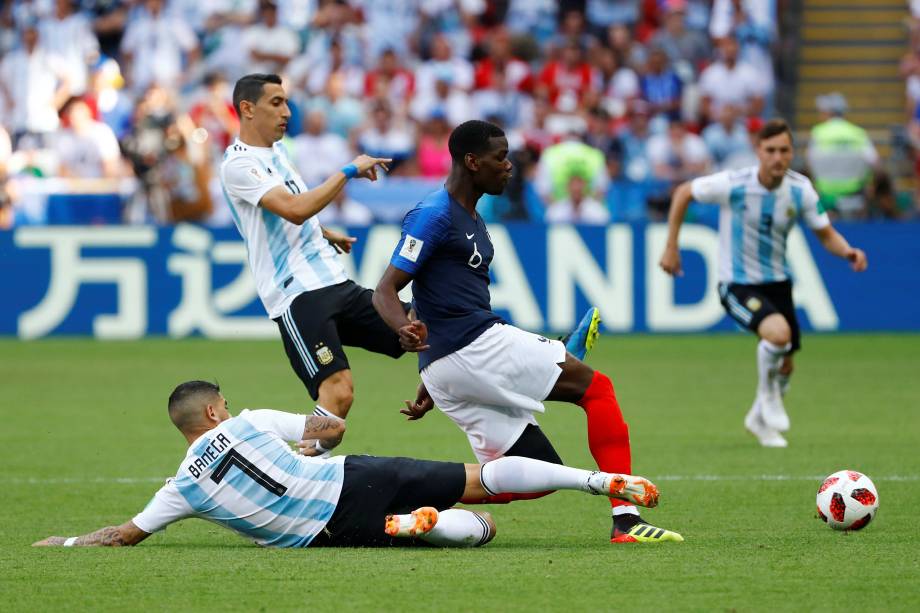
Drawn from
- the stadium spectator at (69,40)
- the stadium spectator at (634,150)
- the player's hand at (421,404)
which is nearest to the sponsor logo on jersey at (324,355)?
the player's hand at (421,404)

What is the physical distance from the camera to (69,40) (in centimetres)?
2405

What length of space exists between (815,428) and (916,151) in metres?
10.5

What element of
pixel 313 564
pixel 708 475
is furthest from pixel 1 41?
pixel 313 564

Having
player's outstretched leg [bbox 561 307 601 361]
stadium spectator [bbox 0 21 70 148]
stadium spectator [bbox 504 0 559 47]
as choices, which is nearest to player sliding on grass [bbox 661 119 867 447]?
player's outstretched leg [bbox 561 307 601 361]

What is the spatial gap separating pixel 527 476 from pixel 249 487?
121 centimetres

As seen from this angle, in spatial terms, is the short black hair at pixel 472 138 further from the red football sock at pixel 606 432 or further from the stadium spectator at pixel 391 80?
the stadium spectator at pixel 391 80

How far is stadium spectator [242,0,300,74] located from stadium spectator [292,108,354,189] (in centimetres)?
248

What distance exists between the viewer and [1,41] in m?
24.8

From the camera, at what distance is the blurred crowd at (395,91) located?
20.7 m

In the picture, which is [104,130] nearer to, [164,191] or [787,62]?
[164,191]

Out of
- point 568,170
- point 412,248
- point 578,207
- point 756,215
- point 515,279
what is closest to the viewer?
point 412,248

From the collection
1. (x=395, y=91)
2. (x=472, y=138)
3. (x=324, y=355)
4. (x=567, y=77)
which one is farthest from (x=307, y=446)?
(x=567, y=77)

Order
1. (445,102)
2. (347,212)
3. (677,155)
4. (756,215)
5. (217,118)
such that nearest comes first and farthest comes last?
(756,215) → (347,212) → (677,155) → (217,118) → (445,102)

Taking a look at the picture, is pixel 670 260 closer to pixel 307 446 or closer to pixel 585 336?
pixel 585 336
